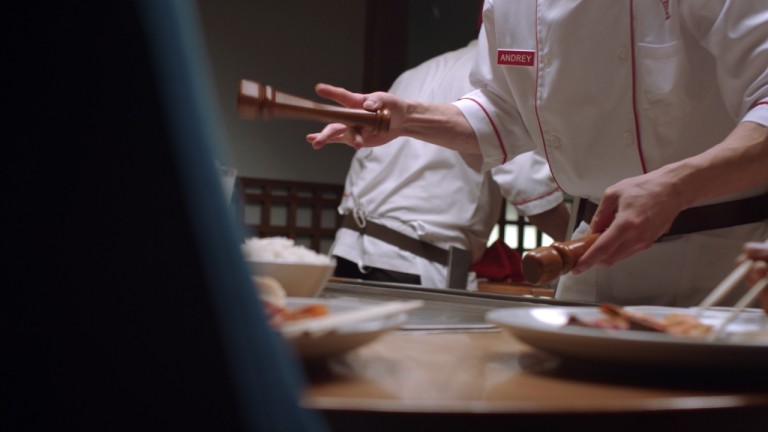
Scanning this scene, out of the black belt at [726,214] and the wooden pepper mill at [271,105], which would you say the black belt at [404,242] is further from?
the wooden pepper mill at [271,105]

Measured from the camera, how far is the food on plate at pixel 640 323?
55 centimetres

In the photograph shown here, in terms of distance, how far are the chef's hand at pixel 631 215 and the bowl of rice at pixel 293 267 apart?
312mm

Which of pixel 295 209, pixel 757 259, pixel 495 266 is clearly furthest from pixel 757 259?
pixel 295 209

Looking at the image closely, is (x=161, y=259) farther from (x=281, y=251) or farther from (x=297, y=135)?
(x=297, y=135)

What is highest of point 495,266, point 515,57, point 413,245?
point 515,57

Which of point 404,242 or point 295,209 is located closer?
point 404,242

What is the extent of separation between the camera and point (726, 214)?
125 cm

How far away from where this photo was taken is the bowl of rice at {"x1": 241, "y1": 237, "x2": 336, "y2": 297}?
75cm

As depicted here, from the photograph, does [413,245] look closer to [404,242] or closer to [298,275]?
[404,242]

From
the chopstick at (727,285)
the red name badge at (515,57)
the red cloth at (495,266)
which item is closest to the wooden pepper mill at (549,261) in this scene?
the chopstick at (727,285)

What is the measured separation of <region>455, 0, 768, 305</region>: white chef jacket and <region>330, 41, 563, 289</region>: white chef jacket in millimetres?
955

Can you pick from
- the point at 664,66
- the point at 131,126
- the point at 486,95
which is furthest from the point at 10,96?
the point at 486,95

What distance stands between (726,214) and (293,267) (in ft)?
2.63

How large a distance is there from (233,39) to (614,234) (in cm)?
341
